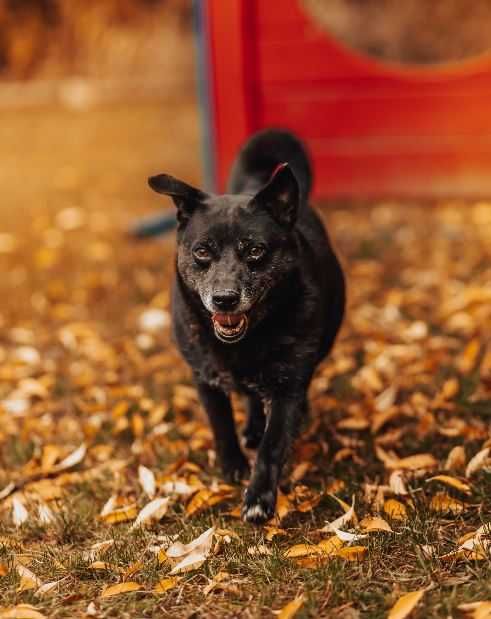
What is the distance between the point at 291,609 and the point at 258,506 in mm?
567

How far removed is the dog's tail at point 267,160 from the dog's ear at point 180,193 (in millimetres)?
569

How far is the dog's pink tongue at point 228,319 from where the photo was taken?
272 cm

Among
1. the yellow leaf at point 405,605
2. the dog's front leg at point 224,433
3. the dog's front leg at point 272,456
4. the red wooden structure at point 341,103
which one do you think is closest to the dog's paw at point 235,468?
the dog's front leg at point 224,433

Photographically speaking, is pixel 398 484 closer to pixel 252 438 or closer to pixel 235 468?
pixel 235 468

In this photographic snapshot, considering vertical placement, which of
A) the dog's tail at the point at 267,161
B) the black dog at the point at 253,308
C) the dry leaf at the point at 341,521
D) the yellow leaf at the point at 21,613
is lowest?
the dry leaf at the point at 341,521

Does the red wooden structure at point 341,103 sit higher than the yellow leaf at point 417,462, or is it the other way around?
the red wooden structure at point 341,103

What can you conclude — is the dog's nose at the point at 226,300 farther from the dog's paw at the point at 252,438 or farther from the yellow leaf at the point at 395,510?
the dog's paw at the point at 252,438

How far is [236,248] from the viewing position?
2.75 meters

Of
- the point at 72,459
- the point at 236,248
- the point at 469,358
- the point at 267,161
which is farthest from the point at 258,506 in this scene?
the point at 469,358

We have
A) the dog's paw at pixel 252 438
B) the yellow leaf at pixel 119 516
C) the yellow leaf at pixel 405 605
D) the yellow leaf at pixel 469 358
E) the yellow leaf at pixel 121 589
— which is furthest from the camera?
the yellow leaf at pixel 469 358

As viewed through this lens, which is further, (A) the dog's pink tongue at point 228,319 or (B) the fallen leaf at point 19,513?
(B) the fallen leaf at point 19,513

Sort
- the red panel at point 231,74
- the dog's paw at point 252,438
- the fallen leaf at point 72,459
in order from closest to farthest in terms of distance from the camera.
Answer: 1. the fallen leaf at point 72,459
2. the dog's paw at point 252,438
3. the red panel at point 231,74

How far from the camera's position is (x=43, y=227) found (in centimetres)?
662

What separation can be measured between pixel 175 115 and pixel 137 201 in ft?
12.0
